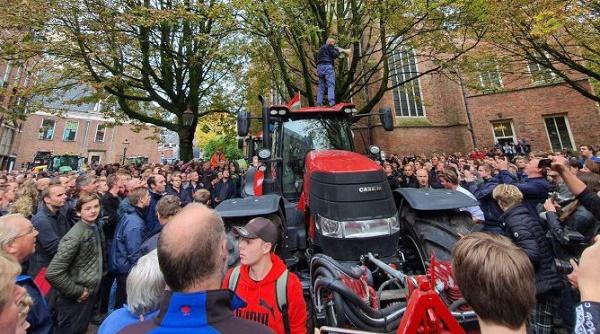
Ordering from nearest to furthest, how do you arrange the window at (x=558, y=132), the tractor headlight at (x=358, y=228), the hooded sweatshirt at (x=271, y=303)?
1. the hooded sweatshirt at (x=271, y=303)
2. the tractor headlight at (x=358, y=228)
3. the window at (x=558, y=132)

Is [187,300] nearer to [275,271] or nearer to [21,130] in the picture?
[275,271]

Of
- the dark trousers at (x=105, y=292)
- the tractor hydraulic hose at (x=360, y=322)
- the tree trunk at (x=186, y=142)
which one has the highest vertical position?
the tree trunk at (x=186, y=142)

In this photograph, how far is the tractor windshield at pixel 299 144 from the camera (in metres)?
4.29

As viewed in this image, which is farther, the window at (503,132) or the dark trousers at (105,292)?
the window at (503,132)

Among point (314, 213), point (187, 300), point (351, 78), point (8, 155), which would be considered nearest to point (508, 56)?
point (351, 78)

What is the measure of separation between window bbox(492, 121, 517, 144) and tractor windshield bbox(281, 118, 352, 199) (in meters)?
19.1

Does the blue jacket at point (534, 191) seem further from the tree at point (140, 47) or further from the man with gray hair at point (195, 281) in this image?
the tree at point (140, 47)

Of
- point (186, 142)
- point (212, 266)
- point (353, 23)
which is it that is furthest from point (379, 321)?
point (186, 142)

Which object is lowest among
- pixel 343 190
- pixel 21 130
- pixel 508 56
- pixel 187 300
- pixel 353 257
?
pixel 353 257

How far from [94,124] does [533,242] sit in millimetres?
41200

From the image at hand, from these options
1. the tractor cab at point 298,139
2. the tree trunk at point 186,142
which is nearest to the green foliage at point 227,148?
the tree trunk at point 186,142

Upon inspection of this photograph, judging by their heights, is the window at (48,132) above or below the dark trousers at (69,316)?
above

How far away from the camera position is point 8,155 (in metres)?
26.7

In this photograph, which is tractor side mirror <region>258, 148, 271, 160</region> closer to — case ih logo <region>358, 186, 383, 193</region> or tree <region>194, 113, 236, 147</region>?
case ih logo <region>358, 186, 383, 193</region>
